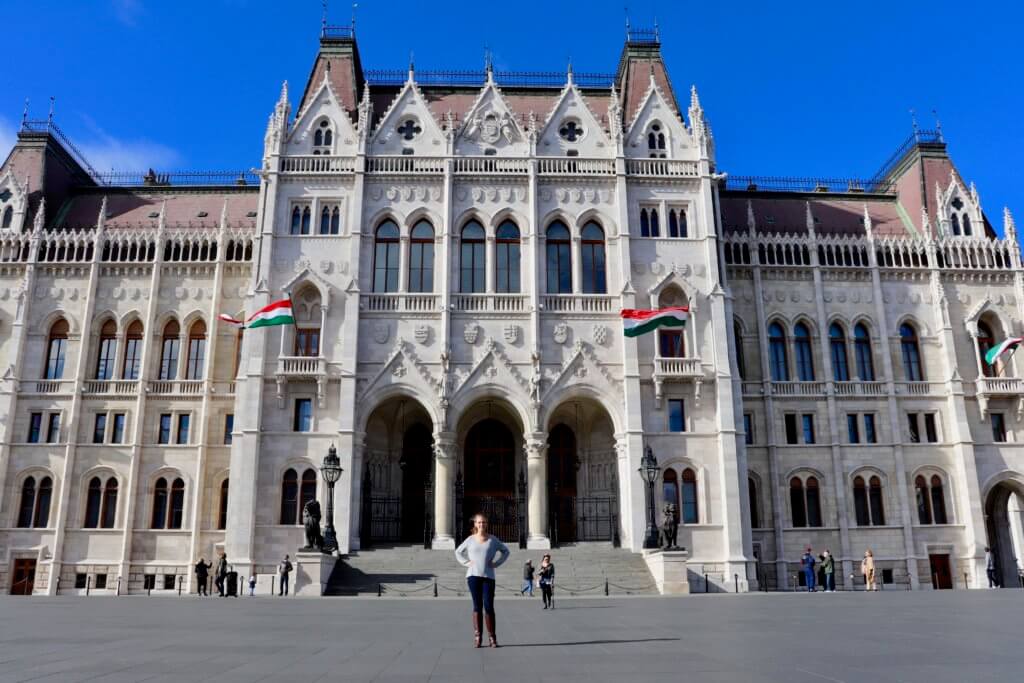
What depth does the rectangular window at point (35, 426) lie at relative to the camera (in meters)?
37.4

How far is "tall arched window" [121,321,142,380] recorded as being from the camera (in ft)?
127

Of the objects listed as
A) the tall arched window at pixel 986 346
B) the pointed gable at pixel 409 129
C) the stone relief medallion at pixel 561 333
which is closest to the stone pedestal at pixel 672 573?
the stone relief medallion at pixel 561 333

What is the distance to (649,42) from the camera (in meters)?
44.3

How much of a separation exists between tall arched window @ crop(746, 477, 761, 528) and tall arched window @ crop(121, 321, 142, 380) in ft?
98.4

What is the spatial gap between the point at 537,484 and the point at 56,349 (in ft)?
80.7

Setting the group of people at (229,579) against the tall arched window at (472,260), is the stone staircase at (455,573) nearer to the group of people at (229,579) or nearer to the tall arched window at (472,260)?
the group of people at (229,579)

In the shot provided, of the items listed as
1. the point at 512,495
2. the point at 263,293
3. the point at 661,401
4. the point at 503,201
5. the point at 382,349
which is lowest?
the point at 512,495

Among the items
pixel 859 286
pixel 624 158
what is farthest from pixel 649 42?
pixel 859 286

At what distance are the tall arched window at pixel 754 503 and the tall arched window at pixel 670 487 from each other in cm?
502

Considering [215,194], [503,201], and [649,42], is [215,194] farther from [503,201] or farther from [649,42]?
[649,42]

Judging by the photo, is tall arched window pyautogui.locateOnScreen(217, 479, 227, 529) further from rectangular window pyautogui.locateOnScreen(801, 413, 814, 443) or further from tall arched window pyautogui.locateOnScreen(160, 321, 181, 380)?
rectangular window pyautogui.locateOnScreen(801, 413, 814, 443)

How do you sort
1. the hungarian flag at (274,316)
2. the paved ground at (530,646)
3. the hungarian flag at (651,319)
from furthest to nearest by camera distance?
the hungarian flag at (651,319), the hungarian flag at (274,316), the paved ground at (530,646)

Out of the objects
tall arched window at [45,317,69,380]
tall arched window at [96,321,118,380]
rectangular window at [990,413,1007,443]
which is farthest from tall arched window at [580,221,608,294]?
tall arched window at [45,317,69,380]

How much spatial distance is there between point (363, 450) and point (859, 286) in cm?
2628
